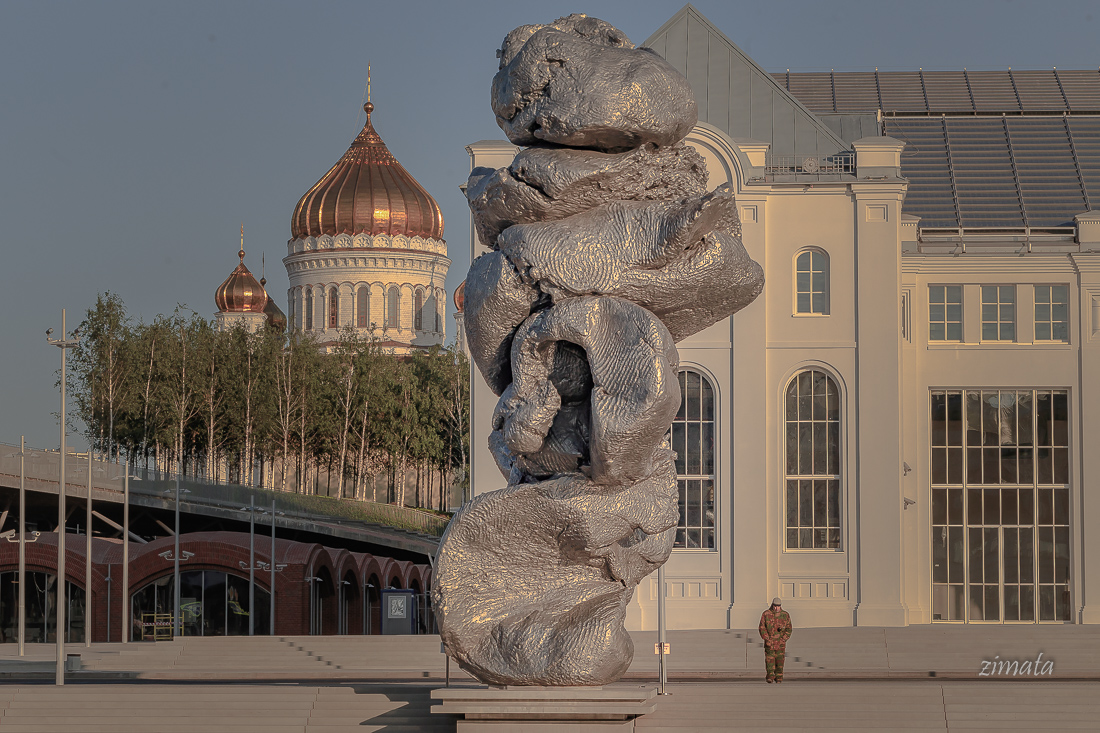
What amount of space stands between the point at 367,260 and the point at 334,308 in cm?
305

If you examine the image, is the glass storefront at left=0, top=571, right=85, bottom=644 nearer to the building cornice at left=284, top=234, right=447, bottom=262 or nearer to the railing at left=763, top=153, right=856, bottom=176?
the railing at left=763, top=153, right=856, bottom=176

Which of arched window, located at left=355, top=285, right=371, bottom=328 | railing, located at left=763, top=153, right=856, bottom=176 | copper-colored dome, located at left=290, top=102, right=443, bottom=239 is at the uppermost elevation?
copper-colored dome, located at left=290, top=102, right=443, bottom=239

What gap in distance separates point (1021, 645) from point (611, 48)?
19.9m

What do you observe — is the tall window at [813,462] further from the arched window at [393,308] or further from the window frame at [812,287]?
the arched window at [393,308]

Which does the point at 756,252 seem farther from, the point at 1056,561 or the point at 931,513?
the point at 1056,561

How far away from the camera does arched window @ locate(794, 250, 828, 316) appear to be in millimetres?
33969

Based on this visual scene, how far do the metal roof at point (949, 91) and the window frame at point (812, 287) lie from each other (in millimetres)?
11559

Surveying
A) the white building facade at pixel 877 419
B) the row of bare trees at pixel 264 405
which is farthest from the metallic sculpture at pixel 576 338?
the row of bare trees at pixel 264 405

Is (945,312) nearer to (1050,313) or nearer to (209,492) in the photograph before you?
(1050,313)

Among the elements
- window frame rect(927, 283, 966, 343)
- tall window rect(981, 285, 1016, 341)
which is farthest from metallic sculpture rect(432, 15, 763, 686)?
tall window rect(981, 285, 1016, 341)

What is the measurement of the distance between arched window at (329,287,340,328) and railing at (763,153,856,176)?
147 ft

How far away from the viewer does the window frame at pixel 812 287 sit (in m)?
33.8

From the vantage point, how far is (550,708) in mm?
9523

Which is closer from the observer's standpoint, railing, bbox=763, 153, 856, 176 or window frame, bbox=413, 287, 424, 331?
railing, bbox=763, 153, 856, 176
